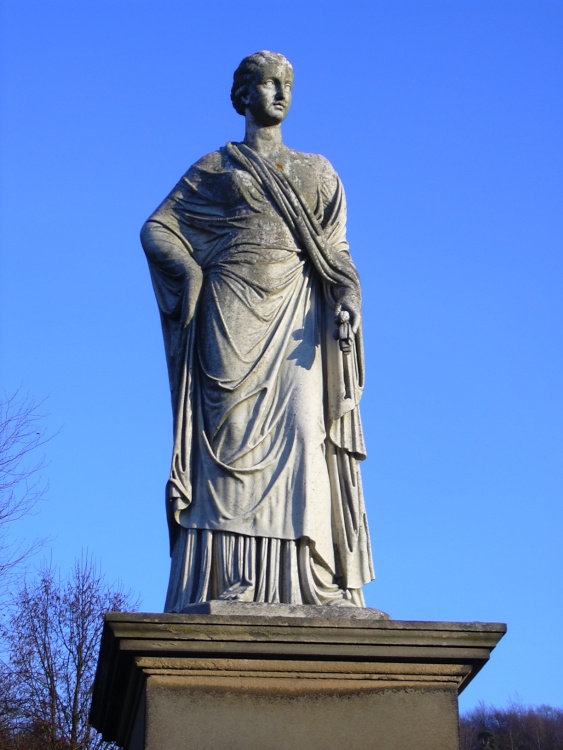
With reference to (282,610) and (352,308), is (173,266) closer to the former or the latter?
(352,308)

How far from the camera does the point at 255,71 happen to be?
35.4ft

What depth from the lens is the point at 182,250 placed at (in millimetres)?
10461

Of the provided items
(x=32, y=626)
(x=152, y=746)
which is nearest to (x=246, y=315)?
(x=152, y=746)

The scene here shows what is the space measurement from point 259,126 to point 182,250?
3.80 ft

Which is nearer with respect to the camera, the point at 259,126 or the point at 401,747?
the point at 401,747

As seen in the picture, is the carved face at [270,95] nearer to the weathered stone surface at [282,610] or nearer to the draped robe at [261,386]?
the draped robe at [261,386]

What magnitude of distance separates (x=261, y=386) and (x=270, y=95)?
2.32 meters

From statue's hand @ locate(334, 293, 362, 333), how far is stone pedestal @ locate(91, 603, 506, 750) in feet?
7.27

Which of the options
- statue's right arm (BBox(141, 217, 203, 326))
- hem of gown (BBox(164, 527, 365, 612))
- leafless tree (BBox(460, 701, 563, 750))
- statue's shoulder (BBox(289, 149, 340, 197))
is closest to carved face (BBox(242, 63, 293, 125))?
statue's shoulder (BBox(289, 149, 340, 197))

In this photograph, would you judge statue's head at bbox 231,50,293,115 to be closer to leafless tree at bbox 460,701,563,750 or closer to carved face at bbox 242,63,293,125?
carved face at bbox 242,63,293,125

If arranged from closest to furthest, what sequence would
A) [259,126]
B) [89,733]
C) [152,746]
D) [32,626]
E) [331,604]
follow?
[152,746], [331,604], [259,126], [89,733], [32,626]

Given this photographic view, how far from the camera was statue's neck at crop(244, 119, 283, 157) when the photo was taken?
10.8 meters

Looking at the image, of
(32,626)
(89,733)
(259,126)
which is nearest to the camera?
(259,126)

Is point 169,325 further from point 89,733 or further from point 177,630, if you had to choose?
point 89,733
